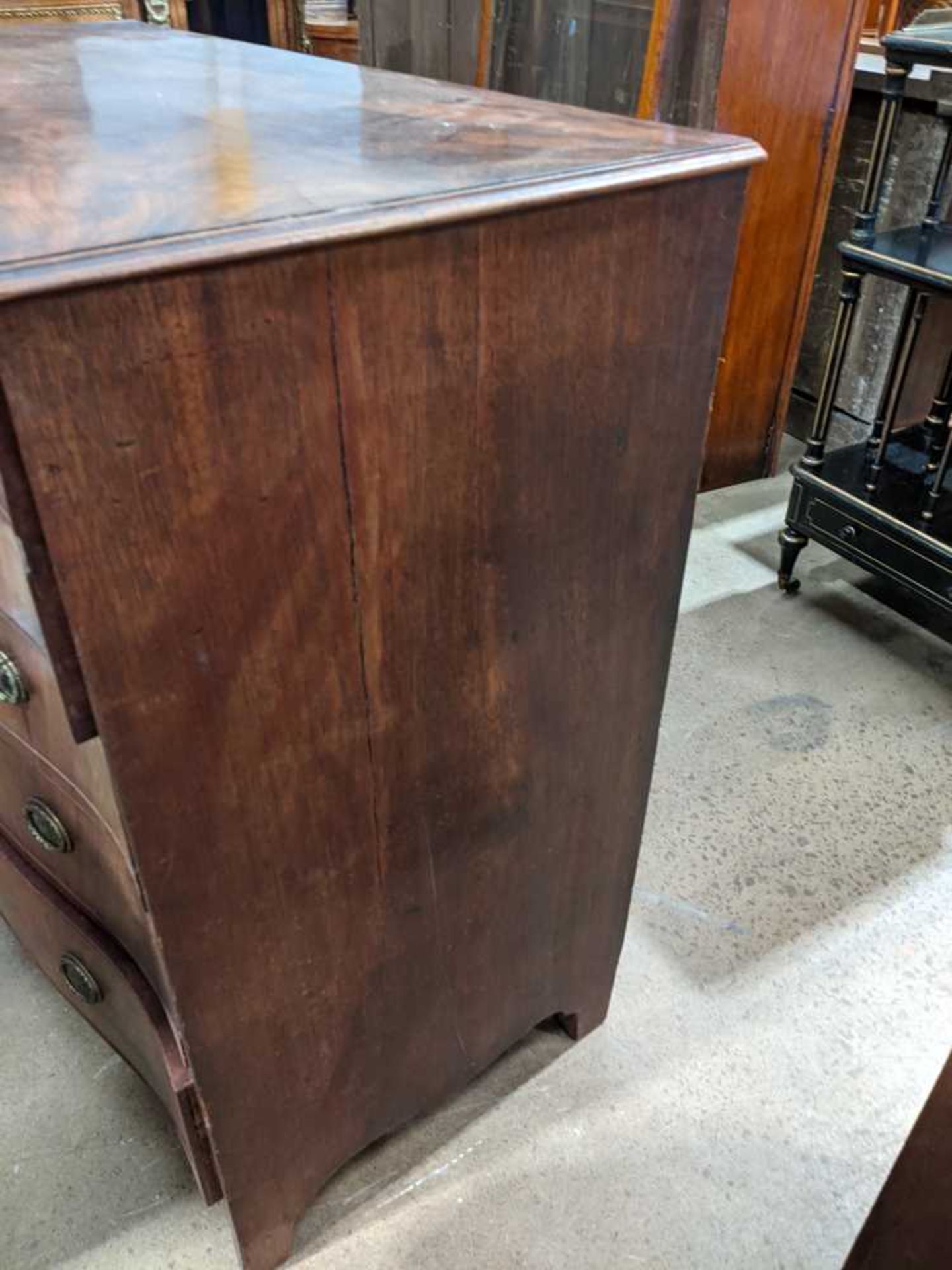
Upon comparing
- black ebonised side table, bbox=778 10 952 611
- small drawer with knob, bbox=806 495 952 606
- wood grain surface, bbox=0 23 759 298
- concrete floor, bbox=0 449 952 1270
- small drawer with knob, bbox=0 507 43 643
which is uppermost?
wood grain surface, bbox=0 23 759 298

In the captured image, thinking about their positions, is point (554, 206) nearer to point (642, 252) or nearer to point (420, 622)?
point (642, 252)

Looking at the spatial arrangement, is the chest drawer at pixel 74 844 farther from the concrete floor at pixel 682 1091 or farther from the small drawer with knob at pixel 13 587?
the concrete floor at pixel 682 1091

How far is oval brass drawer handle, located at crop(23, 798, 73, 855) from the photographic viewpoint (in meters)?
0.99

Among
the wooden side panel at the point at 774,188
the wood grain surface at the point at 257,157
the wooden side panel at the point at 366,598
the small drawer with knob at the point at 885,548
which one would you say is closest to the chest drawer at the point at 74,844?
the wooden side panel at the point at 366,598

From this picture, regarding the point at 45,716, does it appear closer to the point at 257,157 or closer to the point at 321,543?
the point at 321,543

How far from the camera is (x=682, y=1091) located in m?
1.29

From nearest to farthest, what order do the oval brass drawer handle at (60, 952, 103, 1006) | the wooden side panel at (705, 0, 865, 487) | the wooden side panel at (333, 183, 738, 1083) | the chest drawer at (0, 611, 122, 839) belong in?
1. the wooden side panel at (333, 183, 738, 1083)
2. the chest drawer at (0, 611, 122, 839)
3. the oval brass drawer handle at (60, 952, 103, 1006)
4. the wooden side panel at (705, 0, 865, 487)

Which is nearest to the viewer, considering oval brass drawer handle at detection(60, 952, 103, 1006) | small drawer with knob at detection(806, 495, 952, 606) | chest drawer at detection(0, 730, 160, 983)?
chest drawer at detection(0, 730, 160, 983)

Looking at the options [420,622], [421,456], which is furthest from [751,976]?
[421,456]

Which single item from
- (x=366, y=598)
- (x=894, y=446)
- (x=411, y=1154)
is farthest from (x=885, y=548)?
(x=366, y=598)

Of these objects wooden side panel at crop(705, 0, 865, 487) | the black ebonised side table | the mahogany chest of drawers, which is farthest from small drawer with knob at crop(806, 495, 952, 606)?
the mahogany chest of drawers

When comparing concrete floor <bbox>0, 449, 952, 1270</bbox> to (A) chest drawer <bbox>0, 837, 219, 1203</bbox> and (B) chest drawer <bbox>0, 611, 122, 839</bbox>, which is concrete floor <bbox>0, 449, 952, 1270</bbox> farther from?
(B) chest drawer <bbox>0, 611, 122, 839</bbox>

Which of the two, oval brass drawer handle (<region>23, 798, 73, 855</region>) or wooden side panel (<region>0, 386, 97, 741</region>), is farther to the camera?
oval brass drawer handle (<region>23, 798, 73, 855</region>)

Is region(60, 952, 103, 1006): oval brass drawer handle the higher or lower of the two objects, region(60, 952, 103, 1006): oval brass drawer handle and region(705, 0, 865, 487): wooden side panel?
the lower
